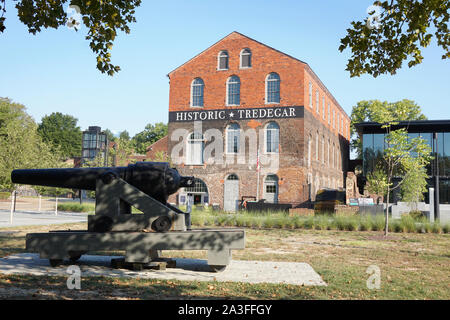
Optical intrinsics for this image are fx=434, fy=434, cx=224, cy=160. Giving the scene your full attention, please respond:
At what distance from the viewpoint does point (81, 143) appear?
7938 centimetres

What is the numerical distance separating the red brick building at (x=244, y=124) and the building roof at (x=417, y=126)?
631 cm

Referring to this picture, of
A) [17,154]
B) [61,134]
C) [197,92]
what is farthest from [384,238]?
[61,134]

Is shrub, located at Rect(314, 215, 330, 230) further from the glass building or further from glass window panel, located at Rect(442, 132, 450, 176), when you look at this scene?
glass window panel, located at Rect(442, 132, 450, 176)

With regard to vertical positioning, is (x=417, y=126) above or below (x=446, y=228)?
above

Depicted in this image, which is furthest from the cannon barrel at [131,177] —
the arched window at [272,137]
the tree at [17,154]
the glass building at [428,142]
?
the glass building at [428,142]

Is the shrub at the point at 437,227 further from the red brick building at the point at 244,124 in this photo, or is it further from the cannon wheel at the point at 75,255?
the cannon wheel at the point at 75,255

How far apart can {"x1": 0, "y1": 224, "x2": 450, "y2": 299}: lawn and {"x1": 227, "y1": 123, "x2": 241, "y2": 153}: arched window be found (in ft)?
62.3

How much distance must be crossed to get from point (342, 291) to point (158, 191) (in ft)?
10.4

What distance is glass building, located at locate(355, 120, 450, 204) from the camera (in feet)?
116

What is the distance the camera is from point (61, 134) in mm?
77562

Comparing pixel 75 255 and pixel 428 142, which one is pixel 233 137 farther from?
pixel 75 255

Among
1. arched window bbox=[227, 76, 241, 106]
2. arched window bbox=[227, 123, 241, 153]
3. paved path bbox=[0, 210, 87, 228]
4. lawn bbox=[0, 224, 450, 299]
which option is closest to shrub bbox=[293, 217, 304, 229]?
lawn bbox=[0, 224, 450, 299]

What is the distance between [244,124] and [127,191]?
2508cm

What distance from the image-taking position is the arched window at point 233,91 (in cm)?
3216
